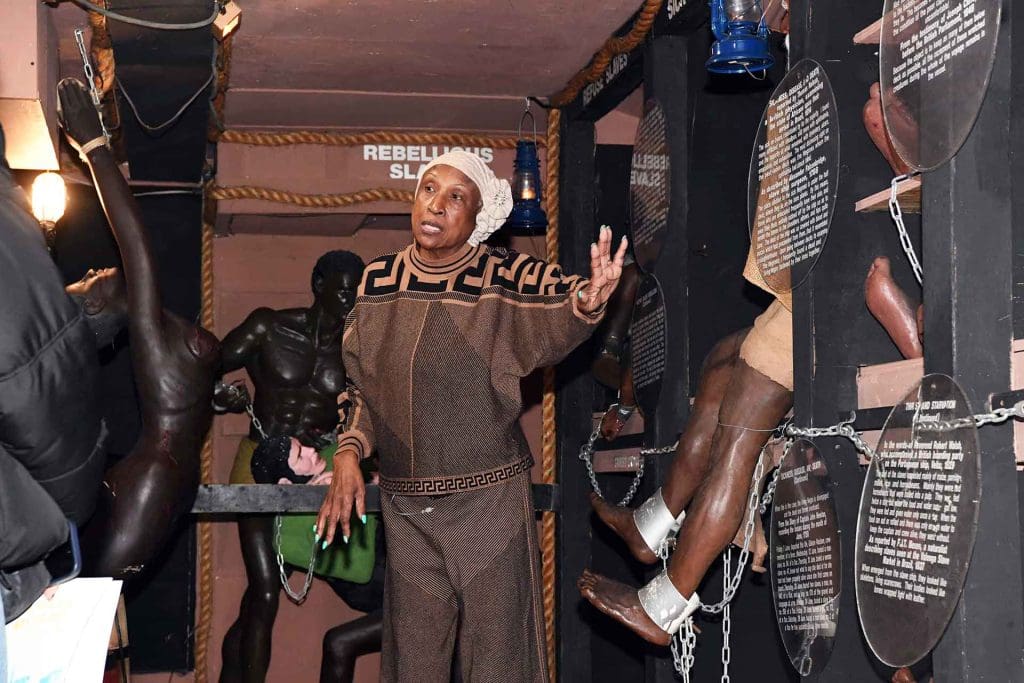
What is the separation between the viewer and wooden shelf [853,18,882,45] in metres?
3.01

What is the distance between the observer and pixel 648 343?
4.63m

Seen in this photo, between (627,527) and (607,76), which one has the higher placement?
(607,76)

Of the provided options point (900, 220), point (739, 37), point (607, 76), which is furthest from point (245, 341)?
point (900, 220)

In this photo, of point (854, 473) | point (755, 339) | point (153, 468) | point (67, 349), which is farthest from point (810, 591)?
point (153, 468)

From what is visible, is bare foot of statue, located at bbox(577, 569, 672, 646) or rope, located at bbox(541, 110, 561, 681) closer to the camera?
bare foot of statue, located at bbox(577, 569, 672, 646)

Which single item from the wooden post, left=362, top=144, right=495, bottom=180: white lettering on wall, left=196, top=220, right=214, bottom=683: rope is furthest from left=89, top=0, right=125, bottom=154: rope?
the wooden post

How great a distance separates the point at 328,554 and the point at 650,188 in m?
2.40

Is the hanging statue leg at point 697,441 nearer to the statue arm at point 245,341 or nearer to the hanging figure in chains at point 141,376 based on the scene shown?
the hanging figure in chains at point 141,376

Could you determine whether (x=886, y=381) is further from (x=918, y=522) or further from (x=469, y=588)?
(x=469, y=588)

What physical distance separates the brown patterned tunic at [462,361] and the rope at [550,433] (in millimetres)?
1973

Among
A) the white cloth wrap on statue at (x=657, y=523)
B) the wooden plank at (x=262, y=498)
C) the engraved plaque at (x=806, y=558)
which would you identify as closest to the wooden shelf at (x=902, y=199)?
the engraved plaque at (x=806, y=558)

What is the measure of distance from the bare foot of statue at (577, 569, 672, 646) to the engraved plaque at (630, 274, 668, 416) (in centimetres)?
97

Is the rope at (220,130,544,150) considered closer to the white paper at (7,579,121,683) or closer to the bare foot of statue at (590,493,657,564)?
the bare foot of statue at (590,493,657,564)

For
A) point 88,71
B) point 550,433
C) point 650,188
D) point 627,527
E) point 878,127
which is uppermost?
point 88,71
